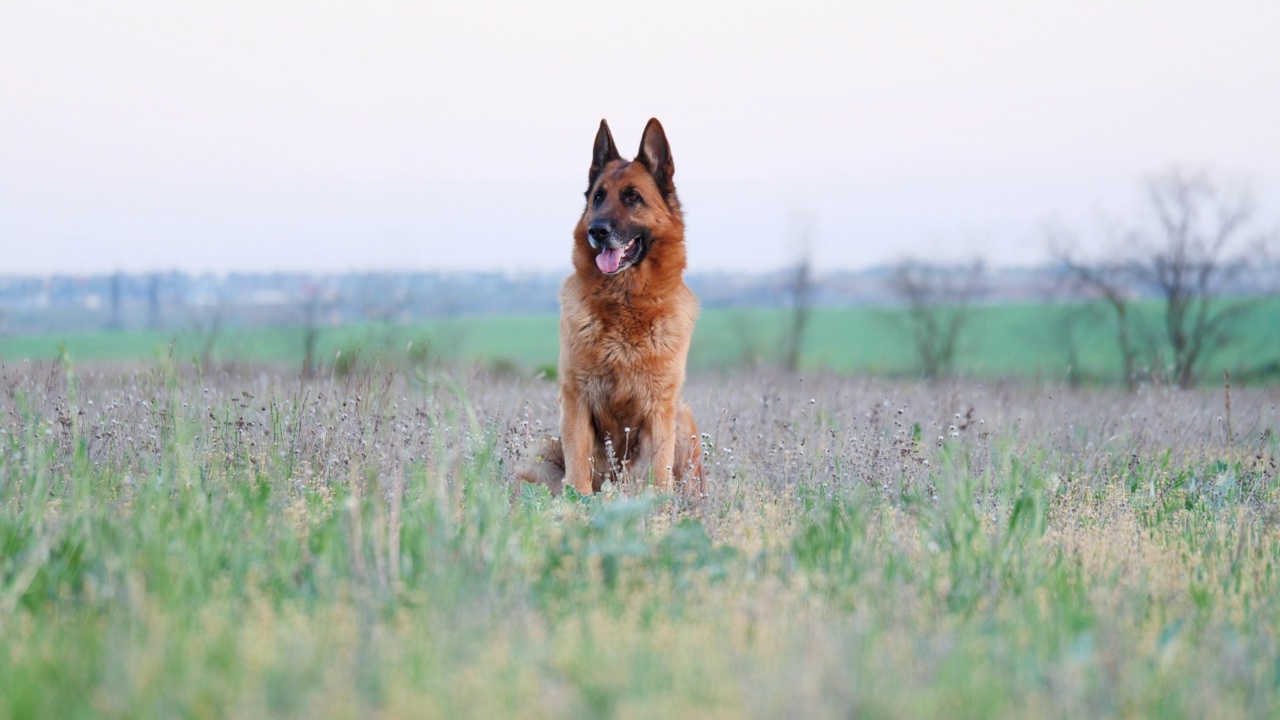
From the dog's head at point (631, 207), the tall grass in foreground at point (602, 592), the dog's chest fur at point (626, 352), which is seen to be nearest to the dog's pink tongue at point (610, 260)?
the dog's head at point (631, 207)

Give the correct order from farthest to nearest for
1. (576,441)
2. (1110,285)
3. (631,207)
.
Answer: (1110,285) → (631,207) → (576,441)

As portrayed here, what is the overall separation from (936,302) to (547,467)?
23.3 metres

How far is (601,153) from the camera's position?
6445mm

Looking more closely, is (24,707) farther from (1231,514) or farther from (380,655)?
(1231,514)

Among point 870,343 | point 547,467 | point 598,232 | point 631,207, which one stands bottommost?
point 870,343

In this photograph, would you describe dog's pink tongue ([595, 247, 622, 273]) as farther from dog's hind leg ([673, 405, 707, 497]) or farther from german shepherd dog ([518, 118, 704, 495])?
dog's hind leg ([673, 405, 707, 497])

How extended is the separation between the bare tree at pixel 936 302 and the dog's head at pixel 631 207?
21846mm

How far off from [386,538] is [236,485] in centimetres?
176

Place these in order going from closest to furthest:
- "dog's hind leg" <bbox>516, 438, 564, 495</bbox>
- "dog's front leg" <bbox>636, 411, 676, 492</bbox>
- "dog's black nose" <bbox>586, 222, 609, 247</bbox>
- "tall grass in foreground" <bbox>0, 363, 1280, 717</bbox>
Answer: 1. "tall grass in foreground" <bbox>0, 363, 1280, 717</bbox>
2. "dog's front leg" <bbox>636, 411, 676, 492</bbox>
3. "dog's black nose" <bbox>586, 222, 609, 247</bbox>
4. "dog's hind leg" <bbox>516, 438, 564, 495</bbox>

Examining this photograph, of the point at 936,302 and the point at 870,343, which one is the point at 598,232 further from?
the point at 870,343

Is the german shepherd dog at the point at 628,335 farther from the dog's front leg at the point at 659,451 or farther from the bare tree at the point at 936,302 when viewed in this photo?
the bare tree at the point at 936,302

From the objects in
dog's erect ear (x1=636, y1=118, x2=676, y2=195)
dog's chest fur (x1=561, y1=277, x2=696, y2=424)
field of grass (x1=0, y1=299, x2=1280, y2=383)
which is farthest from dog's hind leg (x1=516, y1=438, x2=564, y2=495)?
dog's erect ear (x1=636, y1=118, x2=676, y2=195)

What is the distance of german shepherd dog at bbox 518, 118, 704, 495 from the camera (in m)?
5.96

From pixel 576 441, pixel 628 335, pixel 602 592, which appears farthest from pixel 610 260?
pixel 602 592
